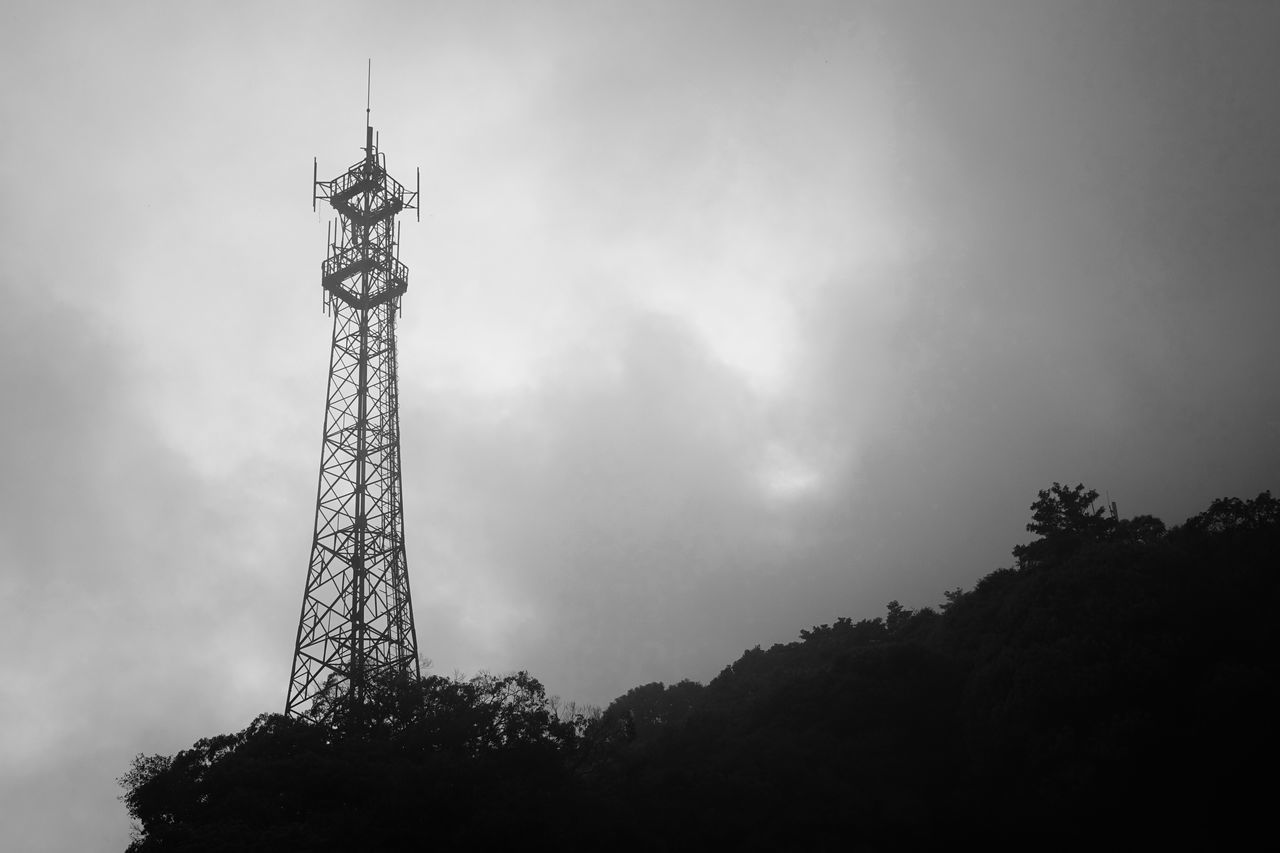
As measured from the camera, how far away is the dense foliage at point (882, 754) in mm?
27828

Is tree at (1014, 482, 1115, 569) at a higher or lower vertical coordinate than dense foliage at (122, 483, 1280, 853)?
higher

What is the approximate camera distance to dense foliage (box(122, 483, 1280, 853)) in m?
27.8

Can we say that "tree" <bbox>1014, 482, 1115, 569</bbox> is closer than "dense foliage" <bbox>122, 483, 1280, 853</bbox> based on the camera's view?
No

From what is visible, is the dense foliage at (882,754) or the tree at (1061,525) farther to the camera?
the tree at (1061,525)

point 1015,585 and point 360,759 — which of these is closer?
point 360,759

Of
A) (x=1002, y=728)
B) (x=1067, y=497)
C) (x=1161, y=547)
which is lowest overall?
(x=1002, y=728)

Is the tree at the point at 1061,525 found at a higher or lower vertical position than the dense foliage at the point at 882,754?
higher

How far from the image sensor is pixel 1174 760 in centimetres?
A: 3048

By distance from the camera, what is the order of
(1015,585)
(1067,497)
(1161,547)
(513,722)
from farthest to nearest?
(1067,497) < (1015,585) < (1161,547) < (513,722)

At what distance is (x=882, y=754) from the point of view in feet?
122

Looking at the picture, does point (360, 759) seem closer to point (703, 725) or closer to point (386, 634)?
point (386, 634)

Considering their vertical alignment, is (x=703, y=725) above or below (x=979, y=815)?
above

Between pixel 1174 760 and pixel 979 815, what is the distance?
259 inches

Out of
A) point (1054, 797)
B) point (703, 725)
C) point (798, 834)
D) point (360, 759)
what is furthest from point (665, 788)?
point (1054, 797)
